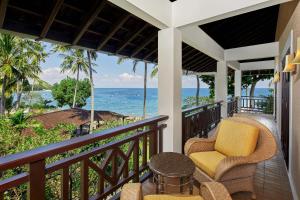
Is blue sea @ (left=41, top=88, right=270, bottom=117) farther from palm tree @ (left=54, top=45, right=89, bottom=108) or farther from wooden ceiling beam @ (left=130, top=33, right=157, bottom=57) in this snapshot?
wooden ceiling beam @ (left=130, top=33, right=157, bottom=57)

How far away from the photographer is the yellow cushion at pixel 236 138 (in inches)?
97.7

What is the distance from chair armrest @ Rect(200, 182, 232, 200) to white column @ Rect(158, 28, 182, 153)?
69.3 inches

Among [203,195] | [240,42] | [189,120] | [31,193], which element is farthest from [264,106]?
[31,193]

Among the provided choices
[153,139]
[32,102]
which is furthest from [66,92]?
[153,139]

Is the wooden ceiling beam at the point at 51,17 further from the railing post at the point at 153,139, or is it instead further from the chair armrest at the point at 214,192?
the chair armrest at the point at 214,192

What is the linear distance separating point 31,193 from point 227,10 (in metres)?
3.02

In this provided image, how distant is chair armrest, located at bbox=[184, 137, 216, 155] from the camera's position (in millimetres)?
2922

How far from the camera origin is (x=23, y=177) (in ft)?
4.45

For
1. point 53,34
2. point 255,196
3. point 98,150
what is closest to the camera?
point 98,150

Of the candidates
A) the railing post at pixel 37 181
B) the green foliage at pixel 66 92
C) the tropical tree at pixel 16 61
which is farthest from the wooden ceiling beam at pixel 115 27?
the green foliage at pixel 66 92

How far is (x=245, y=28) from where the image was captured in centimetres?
633

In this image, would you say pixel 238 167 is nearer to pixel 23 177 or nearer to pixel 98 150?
pixel 98 150

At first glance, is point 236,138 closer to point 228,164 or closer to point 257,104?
point 228,164

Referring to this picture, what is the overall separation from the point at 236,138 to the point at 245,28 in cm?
498
